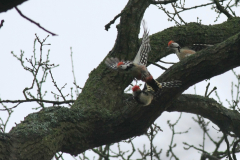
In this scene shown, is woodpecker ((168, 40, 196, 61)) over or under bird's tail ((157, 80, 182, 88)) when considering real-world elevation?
over

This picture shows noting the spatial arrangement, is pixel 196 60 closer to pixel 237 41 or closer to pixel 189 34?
pixel 237 41

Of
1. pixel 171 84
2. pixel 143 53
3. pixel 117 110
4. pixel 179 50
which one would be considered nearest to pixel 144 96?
pixel 171 84

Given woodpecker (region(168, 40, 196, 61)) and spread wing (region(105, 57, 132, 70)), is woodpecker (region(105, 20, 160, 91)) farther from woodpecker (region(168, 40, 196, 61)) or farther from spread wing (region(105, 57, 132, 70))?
woodpecker (region(168, 40, 196, 61))

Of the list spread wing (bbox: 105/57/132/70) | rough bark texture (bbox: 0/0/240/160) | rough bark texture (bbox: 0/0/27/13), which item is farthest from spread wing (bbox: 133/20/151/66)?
rough bark texture (bbox: 0/0/27/13)

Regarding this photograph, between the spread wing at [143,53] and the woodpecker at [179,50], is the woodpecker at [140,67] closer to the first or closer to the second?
the spread wing at [143,53]

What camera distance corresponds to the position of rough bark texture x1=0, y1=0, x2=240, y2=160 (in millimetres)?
2796

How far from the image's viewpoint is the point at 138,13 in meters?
4.10

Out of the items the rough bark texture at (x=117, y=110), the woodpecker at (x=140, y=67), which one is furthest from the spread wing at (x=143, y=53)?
the rough bark texture at (x=117, y=110)

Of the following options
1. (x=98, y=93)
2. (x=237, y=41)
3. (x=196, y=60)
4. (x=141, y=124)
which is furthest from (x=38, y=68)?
(x=237, y=41)

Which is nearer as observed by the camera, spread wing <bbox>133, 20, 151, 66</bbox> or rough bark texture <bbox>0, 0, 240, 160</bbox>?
rough bark texture <bbox>0, 0, 240, 160</bbox>

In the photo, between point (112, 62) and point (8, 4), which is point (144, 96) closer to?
point (112, 62)

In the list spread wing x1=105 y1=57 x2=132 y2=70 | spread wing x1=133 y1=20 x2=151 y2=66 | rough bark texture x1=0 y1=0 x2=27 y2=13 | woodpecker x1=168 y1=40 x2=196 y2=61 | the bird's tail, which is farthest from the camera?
woodpecker x1=168 y1=40 x2=196 y2=61

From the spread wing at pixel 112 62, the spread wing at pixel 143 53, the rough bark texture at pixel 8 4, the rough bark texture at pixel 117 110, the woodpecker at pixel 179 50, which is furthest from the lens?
the woodpecker at pixel 179 50

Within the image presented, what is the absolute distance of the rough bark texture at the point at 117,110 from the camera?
280 cm
